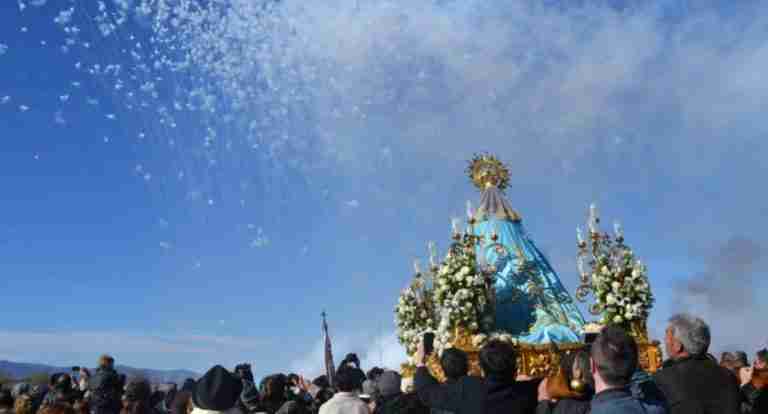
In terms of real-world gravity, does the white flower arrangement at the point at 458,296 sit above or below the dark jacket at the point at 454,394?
above

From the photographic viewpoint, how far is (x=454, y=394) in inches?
235

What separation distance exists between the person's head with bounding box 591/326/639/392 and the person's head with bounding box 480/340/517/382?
1.50 metres

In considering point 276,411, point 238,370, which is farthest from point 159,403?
point 276,411

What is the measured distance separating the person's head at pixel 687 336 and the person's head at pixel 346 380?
124 inches

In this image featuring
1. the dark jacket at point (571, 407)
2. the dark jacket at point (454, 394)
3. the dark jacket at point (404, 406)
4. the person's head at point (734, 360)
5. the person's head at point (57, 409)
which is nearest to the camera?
the dark jacket at point (571, 407)

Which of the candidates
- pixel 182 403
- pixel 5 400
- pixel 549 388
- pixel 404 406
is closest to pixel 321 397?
pixel 182 403

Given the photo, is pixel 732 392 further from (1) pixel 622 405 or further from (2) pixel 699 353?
(1) pixel 622 405

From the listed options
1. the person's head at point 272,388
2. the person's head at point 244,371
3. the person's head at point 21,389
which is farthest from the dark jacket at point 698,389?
the person's head at point 21,389

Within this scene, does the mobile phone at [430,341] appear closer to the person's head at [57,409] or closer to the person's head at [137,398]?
the person's head at [137,398]

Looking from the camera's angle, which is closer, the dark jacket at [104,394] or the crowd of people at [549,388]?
the crowd of people at [549,388]

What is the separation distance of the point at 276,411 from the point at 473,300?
13.3 meters

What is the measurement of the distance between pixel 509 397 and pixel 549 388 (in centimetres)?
51

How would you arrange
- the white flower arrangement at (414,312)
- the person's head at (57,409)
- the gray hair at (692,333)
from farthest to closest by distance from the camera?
the white flower arrangement at (414,312), the person's head at (57,409), the gray hair at (692,333)

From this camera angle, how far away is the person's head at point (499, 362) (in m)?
5.51
